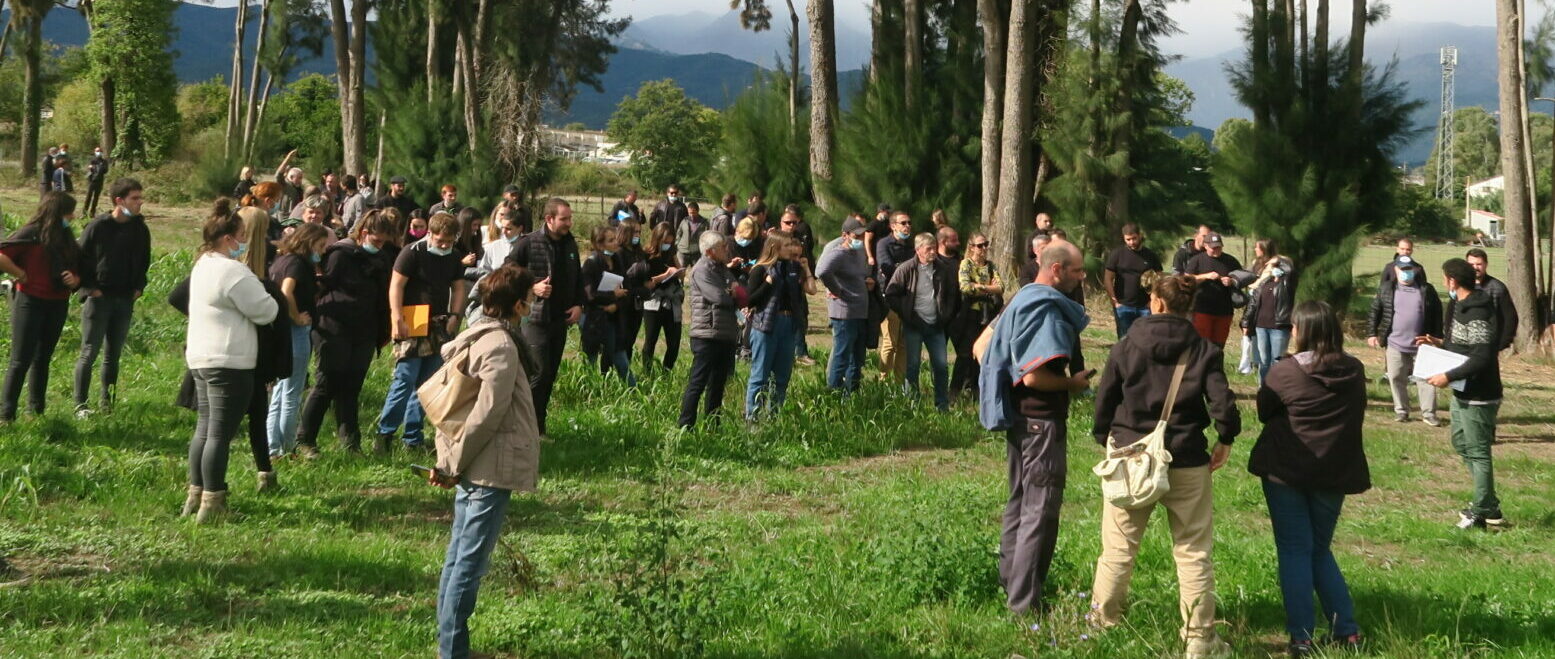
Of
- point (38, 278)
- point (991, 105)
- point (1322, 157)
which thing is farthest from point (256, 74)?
point (38, 278)

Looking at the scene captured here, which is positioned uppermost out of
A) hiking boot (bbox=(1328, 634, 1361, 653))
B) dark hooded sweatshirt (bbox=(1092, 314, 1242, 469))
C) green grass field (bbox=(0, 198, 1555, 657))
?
dark hooded sweatshirt (bbox=(1092, 314, 1242, 469))

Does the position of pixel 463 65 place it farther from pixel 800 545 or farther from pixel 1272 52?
pixel 800 545

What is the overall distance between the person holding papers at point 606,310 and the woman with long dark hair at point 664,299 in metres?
0.70

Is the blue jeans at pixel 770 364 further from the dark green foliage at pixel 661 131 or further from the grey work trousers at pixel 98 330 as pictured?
the dark green foliage at pixel 661 131

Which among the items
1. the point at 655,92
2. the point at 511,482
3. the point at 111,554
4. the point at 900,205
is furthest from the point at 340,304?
the point at 655,92

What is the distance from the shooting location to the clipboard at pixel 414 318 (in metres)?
9.34

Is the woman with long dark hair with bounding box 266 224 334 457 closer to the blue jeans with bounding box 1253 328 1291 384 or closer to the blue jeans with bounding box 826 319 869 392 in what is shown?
the blue jeans with bounding box 826 319 869 392

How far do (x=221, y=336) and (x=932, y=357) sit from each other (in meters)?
6.66

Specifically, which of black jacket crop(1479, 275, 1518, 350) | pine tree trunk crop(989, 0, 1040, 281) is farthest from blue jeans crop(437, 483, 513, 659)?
pine tree trunk crop(989, 0, 1040, 281)

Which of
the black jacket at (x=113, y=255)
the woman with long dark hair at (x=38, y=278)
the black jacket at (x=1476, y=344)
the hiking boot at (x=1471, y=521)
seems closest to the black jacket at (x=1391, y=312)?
the black jacket at (x=1476, y=344)

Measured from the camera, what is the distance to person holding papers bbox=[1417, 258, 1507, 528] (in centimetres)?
894

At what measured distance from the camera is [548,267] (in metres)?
9.98

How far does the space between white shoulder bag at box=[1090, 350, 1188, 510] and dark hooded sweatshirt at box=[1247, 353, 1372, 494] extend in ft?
1.67

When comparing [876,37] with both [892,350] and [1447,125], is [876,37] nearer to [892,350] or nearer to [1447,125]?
[892,350]
